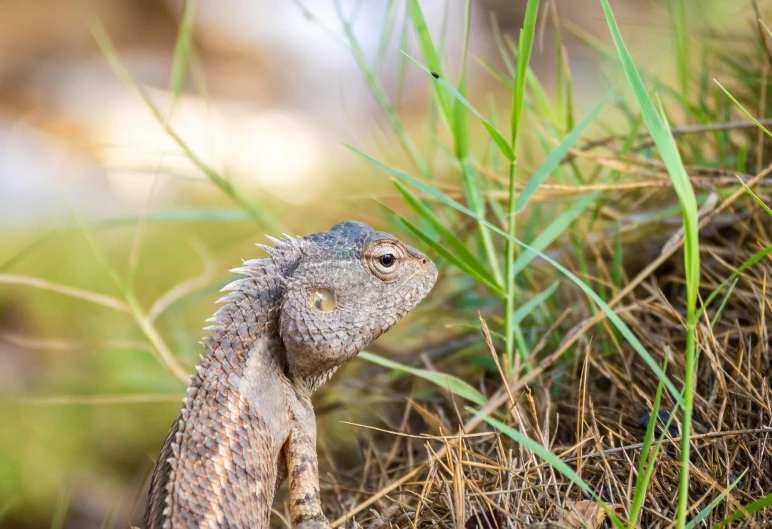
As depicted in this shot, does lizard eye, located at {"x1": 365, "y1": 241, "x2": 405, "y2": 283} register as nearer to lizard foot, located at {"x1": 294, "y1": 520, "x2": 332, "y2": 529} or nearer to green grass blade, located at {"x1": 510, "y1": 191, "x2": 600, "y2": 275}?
green grass blade, located at {"x1": 510, "y1": 191, "x2": 600, "y2": 275}

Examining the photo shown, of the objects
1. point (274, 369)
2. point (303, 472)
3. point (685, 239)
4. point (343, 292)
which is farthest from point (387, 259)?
point (685, 239)

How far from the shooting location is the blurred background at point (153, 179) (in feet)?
11.1

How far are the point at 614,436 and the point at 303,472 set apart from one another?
110 centimetres

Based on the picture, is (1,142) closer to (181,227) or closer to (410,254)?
(181,227)

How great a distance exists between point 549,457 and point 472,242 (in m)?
2.39

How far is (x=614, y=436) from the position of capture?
2.23 m

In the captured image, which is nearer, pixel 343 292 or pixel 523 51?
pixel 523 51

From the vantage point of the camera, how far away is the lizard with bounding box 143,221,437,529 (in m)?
1.88

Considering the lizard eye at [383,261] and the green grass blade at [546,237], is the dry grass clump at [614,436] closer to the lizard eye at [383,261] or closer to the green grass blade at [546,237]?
the green grass blade at [546,237]

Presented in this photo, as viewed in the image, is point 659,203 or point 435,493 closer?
point 435,493

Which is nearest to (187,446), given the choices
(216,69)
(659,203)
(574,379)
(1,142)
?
(574,379)

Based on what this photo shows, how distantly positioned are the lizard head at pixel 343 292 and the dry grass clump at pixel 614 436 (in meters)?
0.38

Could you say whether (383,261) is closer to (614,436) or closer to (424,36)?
(424,36)

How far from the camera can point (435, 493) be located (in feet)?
6.64
